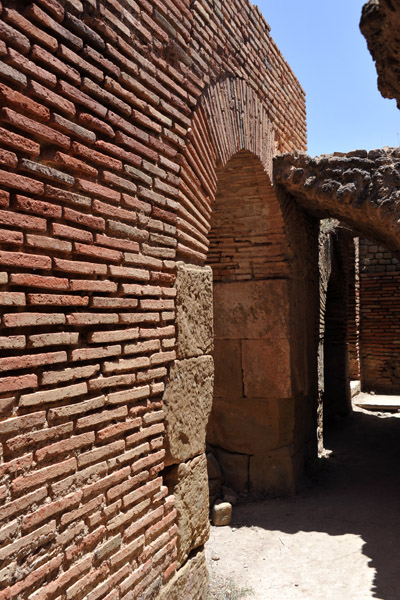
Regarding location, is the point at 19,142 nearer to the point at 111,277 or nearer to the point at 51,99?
the point at 51,99

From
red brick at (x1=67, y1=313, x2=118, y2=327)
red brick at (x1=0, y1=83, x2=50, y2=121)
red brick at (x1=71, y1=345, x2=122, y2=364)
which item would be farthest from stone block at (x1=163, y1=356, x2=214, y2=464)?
red brick at (x1=0, y1=83, x2=50, y2=121)

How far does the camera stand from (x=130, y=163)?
2.67 m

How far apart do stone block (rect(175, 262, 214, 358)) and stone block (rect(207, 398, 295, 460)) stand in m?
2.47

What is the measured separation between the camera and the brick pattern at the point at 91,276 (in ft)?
6.45

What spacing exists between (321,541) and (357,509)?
83 cm

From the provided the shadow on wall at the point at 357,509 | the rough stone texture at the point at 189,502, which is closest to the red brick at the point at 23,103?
the rough stone texture at the point at 189,502

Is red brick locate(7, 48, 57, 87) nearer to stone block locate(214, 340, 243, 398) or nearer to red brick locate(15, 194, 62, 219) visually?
red brick locate(15, 194, 62, 219)

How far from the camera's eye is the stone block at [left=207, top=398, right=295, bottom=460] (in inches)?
232

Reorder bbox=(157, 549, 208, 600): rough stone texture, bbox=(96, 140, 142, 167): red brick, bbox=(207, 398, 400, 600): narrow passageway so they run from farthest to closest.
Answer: bbox=(207, 398, 400, 600): narrow passageway → bbox=(157, 549, 208, 600): rough stone texture → bbox=(96, 140, 142, 167): red brick

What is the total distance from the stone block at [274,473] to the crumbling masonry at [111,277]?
253cm

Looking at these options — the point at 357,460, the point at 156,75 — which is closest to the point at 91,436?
the point at 156,75

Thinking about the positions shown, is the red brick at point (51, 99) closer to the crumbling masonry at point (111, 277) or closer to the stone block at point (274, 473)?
the crumbling masonry at point (111, 277)

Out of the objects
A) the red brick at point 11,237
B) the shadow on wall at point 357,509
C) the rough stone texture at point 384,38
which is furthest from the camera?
the shadow on wall at point 357,509

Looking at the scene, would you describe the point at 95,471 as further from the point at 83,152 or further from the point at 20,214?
the point at 83,152
